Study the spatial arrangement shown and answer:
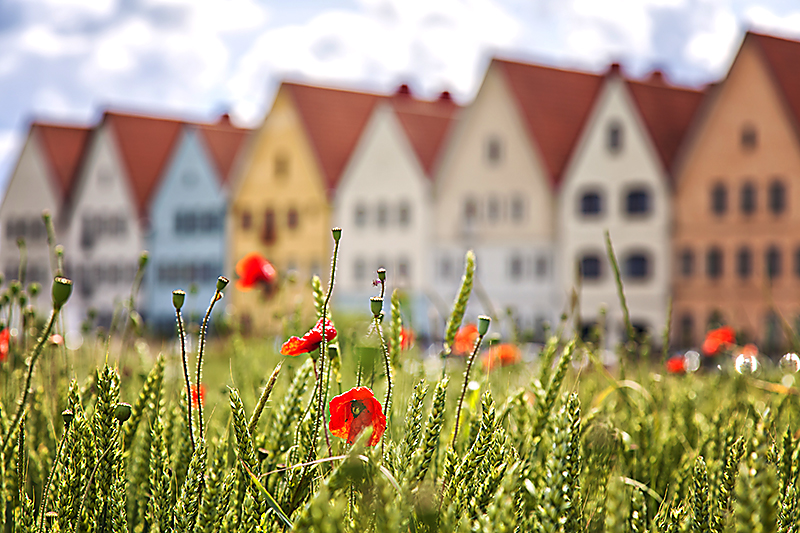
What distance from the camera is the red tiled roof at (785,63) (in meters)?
29.0

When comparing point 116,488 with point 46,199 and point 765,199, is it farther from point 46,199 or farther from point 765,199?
point 46,199

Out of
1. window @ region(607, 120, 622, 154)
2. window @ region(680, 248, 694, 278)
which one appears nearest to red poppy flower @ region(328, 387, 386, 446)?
window @ region(680, 248, 694, 278)

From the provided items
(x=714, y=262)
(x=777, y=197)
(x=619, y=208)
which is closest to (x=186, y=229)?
(x=619, y=208)

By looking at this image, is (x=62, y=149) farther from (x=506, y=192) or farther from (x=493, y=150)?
(x=506, y=192)

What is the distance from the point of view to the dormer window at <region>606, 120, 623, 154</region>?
3197 centimetres

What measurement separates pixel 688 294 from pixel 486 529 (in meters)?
31.6

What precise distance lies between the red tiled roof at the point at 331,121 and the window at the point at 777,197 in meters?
16.7

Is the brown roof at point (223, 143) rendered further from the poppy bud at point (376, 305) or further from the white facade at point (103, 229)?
the poppy bud at point (376, 305)

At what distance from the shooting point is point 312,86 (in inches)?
1591

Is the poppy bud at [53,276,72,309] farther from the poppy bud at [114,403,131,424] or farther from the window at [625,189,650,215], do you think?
the window at [625,189,650,215]

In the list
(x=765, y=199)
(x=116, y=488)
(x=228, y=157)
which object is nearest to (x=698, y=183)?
(x=765, y=199)

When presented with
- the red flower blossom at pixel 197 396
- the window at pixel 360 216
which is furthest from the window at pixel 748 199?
the red flower blossom at pixel 197 396

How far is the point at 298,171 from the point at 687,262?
54.7 ft

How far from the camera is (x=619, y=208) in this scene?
106ft
